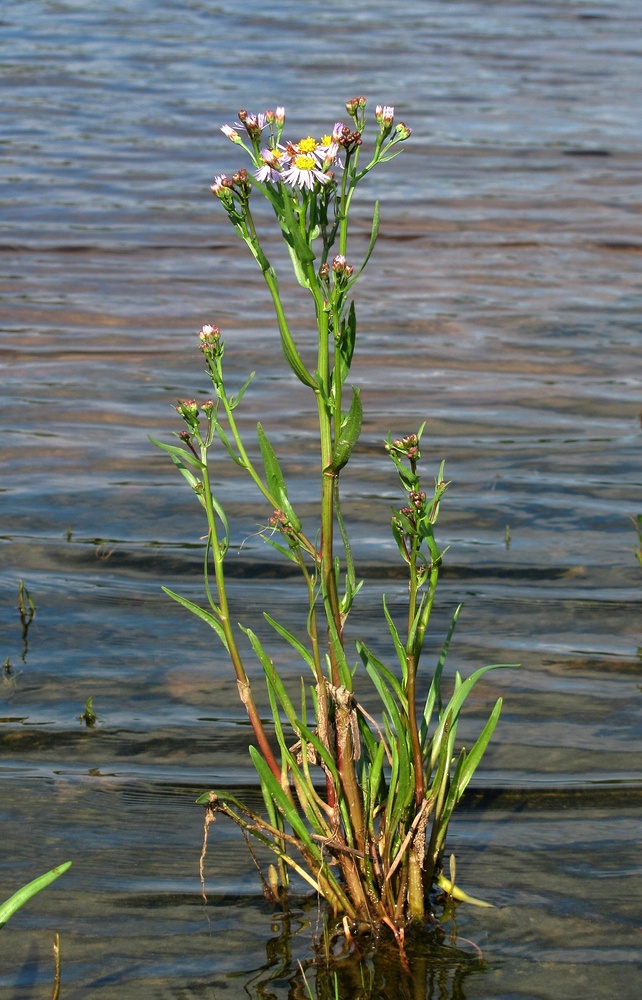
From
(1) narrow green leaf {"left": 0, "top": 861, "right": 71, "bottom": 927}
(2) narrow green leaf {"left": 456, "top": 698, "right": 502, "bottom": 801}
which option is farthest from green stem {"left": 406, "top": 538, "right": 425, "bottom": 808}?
Result: (1) narrow green leaf {"left": 0, "top": 861, "right": 71, "bottom": 927}

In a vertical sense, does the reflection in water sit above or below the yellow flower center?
below

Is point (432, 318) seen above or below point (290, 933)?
above

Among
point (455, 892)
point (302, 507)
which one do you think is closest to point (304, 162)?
point (455, 892)

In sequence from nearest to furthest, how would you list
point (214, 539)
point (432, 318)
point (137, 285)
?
point (214, 539) < point (432, 318) < point (137, 285)

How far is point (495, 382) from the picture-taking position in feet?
21.2

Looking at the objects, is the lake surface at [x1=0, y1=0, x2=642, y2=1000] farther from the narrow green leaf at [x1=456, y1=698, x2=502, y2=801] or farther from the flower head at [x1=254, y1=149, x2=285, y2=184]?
the flower head at [x1=254, y1=149, x2=285, y2=184]

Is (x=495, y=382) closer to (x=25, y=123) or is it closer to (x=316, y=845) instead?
(x=316, y=845)

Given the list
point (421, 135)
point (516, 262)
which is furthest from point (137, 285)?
point (421, 135)

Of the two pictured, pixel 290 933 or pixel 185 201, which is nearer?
pixel 290 933

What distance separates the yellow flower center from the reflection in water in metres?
1.60

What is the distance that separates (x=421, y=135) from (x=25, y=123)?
12.5 feet

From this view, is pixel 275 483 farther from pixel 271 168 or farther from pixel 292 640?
pixel 271 168

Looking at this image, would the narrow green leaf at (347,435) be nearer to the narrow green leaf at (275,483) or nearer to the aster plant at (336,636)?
the aster plant at (336,636)

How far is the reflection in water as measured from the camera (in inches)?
105
